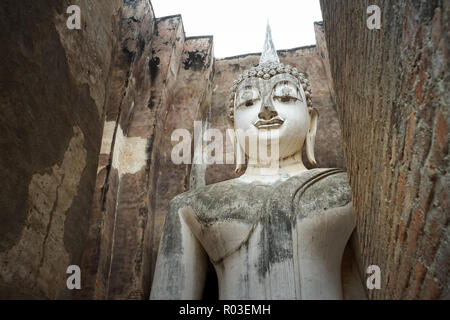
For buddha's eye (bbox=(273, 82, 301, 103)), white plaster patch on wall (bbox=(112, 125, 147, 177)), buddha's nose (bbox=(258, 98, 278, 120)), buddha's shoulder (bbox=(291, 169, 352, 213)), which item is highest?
buddha's eye (bbox=(273, 82, 301, 103))

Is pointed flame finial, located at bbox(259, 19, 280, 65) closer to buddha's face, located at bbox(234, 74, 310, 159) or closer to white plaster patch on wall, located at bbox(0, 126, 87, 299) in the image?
buddha's face, located at bbox(234, 74, 310, 159)

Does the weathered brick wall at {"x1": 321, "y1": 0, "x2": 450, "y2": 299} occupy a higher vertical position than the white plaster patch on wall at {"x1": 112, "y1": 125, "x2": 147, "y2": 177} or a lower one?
lower

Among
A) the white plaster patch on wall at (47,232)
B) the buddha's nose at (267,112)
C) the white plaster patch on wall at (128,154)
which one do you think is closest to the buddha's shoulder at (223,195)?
the buddha's nose at (267,112)

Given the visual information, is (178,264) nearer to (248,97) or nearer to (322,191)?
(322,191)

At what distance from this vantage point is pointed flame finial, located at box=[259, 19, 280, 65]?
476 cm

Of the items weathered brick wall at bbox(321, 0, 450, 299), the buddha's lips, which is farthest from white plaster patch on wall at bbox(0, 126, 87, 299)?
the buddha's lips

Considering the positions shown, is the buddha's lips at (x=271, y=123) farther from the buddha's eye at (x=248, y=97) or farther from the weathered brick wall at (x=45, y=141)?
the weathered brick wall at (x=45, y=141)

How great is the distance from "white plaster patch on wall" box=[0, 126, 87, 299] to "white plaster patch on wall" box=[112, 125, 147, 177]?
187 centimetres

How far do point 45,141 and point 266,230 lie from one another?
170cm

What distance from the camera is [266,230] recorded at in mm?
3332

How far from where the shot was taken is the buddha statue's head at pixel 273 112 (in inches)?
157
